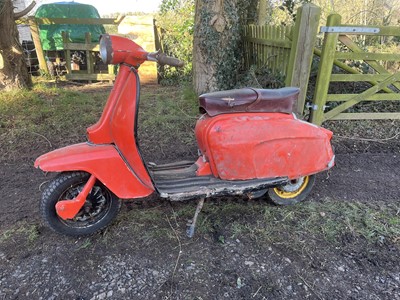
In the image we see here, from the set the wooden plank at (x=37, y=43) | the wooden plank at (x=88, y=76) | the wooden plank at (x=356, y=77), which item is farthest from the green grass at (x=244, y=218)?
the wooden plank at (x=37, y=43)

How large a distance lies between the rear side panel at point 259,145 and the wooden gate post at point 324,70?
1.89 meters

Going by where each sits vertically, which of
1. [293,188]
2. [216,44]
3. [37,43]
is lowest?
[293,188]

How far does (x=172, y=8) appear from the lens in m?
8.01

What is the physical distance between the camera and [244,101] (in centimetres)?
254

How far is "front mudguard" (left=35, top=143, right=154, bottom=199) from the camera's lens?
2227 millimetres

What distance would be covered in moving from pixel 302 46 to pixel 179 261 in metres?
3.22

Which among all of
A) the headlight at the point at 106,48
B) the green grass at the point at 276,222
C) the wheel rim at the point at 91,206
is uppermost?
the headlight at the point at 106,48

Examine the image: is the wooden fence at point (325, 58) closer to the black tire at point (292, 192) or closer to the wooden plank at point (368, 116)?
the wooden plank at point (368, 116)

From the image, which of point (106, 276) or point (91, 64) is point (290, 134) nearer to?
point (106, 276)

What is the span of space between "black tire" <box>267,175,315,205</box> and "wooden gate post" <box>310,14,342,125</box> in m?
1.81

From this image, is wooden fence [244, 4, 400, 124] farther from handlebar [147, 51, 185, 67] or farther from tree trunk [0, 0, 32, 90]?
tree trunk [0, 0, 32, 90]

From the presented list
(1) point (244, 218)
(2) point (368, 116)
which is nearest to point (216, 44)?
(2) point (368, 116)

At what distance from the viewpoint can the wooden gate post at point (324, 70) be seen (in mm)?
4129

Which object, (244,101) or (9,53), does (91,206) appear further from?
(9,53)
